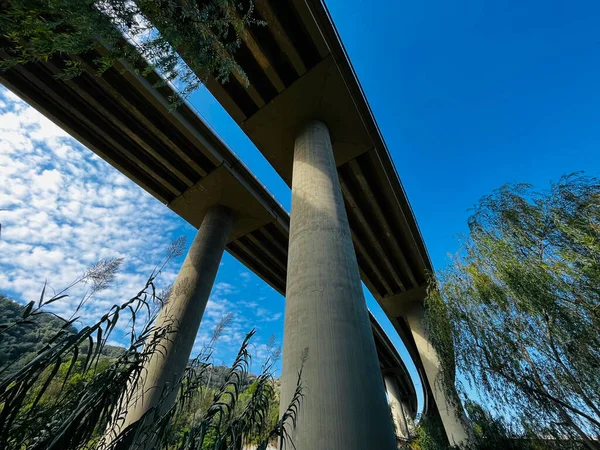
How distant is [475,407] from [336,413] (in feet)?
26.9

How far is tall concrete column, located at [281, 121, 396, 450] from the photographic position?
8.45ft

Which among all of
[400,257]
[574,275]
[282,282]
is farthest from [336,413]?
[282,282]

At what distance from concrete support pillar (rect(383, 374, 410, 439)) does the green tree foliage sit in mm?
32461

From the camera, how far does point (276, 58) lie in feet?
23.0

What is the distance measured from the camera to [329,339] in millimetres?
3215

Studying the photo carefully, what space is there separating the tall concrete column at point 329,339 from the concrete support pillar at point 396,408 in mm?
29598

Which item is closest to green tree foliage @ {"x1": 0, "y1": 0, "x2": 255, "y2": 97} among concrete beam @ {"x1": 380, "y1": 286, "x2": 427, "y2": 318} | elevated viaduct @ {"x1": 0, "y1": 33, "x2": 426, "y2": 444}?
elevated viaduct @ {"x1": 0, "y1": 33, "x2": 426, "y2": 444}

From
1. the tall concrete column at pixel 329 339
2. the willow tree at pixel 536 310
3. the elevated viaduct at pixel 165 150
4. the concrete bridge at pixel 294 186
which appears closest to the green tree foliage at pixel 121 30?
the tall concrete column at pixel 329 339

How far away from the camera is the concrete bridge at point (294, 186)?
308 cm

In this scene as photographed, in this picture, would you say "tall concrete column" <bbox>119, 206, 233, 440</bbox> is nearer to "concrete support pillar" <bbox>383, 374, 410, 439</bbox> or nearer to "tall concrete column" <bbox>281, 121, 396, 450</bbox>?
"tall concrete column" <bbox>281, 121, 396, 450</bbox>

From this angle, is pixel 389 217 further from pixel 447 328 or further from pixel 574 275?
pixel 574 275

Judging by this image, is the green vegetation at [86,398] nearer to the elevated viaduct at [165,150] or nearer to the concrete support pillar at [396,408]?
the elevated viaduct at [165,150]

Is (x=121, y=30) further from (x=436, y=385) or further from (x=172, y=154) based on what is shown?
(x=436, y=385)

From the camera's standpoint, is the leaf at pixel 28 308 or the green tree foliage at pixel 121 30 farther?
the green tree foliage at pixel 121 30
